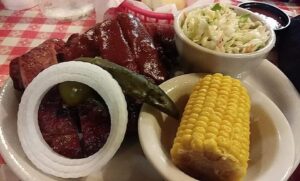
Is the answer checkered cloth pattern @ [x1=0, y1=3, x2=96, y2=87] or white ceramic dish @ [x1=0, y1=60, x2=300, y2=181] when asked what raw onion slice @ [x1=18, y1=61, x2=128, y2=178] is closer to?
white ceramic dish @ [x1=0, y1=60, x2=300, y2=181]

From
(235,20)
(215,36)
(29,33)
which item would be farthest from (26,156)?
(29,33)

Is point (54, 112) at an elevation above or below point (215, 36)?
below

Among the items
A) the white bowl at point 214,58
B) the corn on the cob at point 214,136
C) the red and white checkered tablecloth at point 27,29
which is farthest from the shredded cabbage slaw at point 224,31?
the red and white checkered tablecloth at point 27,29

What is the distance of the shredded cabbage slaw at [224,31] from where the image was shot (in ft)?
2.94

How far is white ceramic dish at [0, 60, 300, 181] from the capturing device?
720 millimetres

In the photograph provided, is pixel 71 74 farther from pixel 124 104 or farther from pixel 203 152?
pixel 203 152

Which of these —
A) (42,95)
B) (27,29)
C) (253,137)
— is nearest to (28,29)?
(27,29)

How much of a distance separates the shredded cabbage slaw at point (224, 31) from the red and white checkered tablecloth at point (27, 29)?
2.15 feet

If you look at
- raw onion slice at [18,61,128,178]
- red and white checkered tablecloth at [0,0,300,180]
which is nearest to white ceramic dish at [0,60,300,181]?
raw onion slice at [18,61,128,178]

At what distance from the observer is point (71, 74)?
72 cm

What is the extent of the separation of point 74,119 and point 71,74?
0.13m

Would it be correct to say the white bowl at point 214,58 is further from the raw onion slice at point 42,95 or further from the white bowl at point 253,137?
the raw onion slice at point 42,95

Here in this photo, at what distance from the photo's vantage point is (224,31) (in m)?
0.92

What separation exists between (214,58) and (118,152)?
1.07 ft
